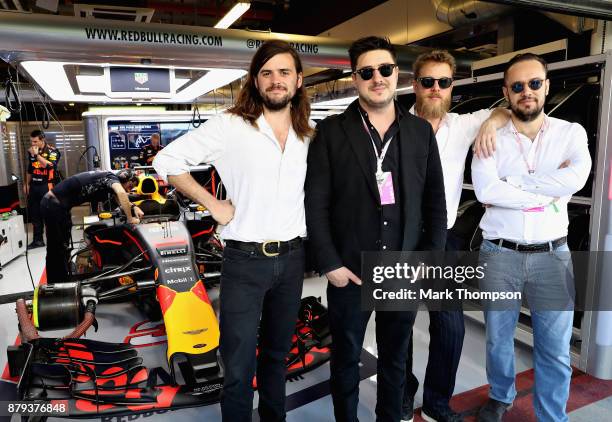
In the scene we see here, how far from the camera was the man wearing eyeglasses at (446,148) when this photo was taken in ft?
7.86

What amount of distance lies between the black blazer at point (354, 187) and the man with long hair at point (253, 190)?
0.12 metres

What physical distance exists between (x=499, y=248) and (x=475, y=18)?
142 inches

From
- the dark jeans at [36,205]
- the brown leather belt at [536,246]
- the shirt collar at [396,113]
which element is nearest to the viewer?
the shirt collar at [396,113]

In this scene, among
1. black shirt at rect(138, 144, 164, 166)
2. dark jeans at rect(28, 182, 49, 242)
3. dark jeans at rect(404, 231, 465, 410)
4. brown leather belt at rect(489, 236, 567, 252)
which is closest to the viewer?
brown leather belt at rect(489, 236, 567, 252)

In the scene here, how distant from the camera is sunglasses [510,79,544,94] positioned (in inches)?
89.6

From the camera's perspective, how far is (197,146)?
2164 millimetres

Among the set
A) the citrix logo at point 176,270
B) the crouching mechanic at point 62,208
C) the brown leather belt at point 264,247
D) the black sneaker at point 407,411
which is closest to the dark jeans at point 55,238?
the crouching mechanic at point 62,208

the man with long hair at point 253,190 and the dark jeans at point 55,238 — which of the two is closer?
the man with long hair at point 253,190

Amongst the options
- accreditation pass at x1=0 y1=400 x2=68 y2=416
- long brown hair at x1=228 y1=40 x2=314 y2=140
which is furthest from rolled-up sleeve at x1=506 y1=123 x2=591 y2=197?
accreditation pass at x1=0 y1=400 x2=68 y2=416

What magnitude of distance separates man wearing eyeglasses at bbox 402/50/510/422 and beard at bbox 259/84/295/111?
0.74m

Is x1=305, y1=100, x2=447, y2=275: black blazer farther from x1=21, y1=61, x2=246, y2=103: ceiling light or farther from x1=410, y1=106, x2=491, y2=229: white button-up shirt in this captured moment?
x1=21, y1=61, x2=246, y2=103: ceiling light

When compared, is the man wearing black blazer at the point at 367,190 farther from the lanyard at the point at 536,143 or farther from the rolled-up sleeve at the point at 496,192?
the lanyard at the point at 536,143

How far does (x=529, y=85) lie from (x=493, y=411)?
1.81 meters

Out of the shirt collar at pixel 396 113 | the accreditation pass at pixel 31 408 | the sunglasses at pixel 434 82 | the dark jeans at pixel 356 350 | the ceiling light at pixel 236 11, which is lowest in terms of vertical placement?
the accreditation pass at pixel 31 408
